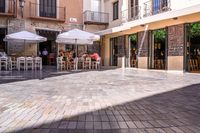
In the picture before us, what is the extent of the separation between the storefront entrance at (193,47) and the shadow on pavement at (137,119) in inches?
367

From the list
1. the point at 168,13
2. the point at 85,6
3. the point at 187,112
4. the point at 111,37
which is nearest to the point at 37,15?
the point at 85,6

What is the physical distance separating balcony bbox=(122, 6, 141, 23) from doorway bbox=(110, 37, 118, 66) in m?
2.05

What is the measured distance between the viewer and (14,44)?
2072 centimetres

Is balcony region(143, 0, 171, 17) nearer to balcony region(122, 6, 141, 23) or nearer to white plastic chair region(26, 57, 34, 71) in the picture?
balcony region(122, 6, 141, 23)

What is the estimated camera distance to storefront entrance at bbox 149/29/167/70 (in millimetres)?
16666

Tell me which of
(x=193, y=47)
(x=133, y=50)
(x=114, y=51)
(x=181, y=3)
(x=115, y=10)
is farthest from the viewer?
(x=115, y=10)

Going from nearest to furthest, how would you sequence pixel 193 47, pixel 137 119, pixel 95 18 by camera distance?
pixel 137 119 → pixel 193 47 → pixel 95 18

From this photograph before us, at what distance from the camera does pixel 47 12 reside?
74.0 feet

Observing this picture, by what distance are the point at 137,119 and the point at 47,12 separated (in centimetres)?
1945

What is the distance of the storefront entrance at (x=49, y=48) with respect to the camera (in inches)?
916

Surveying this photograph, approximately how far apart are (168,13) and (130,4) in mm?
7003

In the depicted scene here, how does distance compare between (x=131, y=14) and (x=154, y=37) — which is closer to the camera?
(x=154, y=37)

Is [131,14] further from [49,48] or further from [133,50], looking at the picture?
[49,48]

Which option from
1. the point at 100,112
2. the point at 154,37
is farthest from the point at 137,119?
the point at 154,37
